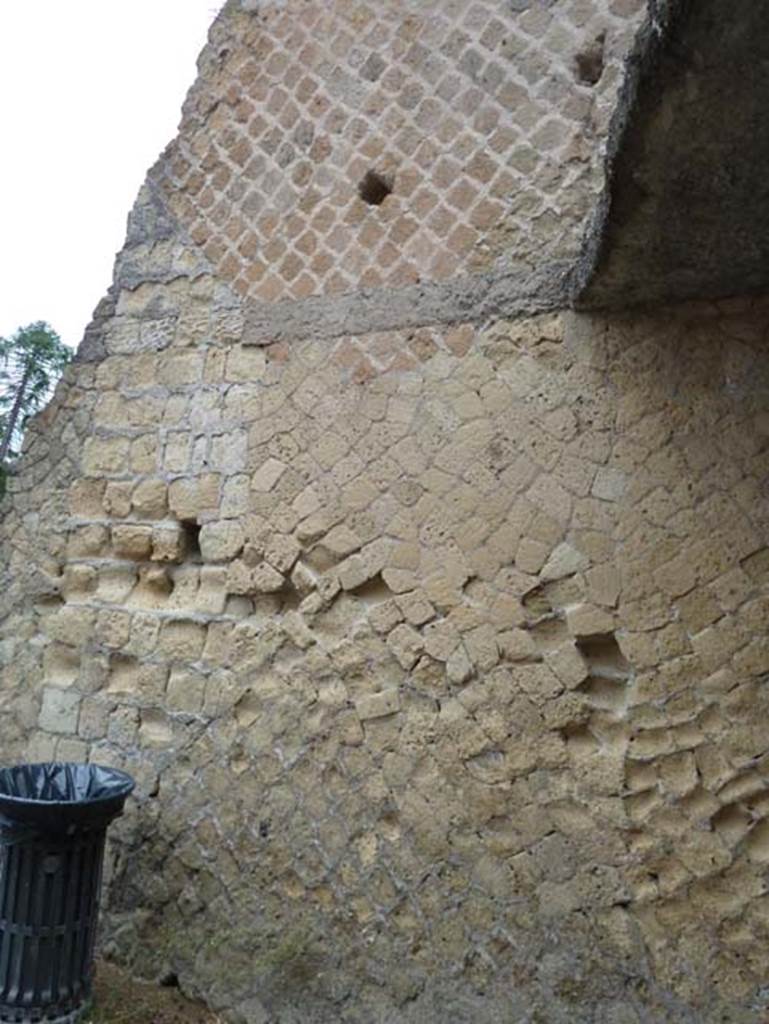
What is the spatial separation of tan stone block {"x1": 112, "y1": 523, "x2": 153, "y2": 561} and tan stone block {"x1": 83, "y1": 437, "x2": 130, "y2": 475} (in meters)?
0.29

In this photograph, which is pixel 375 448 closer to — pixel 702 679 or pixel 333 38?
pixel 702 679

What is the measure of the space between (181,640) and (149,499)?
0.67m

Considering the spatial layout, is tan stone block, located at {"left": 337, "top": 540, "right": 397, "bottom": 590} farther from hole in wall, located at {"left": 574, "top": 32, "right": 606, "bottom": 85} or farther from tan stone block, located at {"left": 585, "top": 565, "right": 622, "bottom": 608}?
hole in wall, located at {"left": 574, "top": 32, "right": 606, "bottom": 85}

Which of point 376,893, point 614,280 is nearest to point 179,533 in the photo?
point 376,893

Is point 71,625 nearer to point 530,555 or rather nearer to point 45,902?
point 45,902

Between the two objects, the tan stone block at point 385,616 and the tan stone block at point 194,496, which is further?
the tan stone block at point 194,496

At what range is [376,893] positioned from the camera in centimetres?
364

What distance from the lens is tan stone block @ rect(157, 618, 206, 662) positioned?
424 cm

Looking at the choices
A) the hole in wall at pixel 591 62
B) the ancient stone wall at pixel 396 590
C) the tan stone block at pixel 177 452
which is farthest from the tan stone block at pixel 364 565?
the hole in wall at pixel 591 62

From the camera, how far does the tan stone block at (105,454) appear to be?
4.59 m

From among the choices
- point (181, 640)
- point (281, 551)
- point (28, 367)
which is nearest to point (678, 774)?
point (281, 551)

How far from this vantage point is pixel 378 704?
3.74 meters

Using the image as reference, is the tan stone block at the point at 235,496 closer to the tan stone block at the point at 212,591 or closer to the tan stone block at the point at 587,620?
the tan stone block at the point at 212,591

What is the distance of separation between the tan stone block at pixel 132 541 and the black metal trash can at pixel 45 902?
118 centimetres
